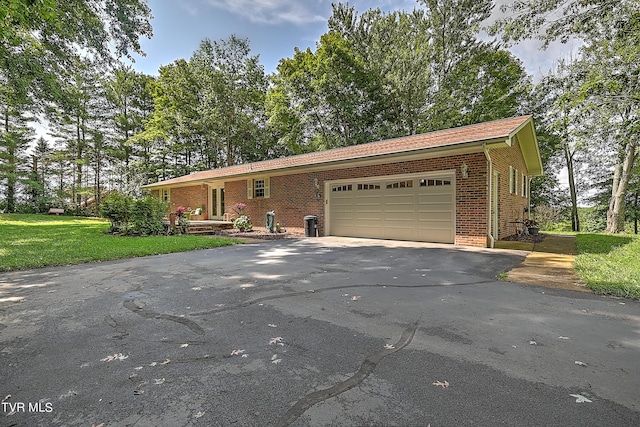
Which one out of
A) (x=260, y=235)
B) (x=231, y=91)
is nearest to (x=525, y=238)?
(x=260, y=235)

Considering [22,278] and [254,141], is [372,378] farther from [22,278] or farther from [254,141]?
[254,141]

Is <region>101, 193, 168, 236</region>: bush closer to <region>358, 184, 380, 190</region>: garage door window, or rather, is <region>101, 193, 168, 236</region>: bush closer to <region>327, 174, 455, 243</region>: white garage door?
<region>327, 174, 455, 243</region>: white garage door

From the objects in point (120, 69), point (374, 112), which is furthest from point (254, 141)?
point (120, 69)

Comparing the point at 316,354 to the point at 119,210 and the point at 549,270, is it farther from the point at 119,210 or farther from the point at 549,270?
the point at 119,210

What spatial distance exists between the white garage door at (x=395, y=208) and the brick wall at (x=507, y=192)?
1793 mm

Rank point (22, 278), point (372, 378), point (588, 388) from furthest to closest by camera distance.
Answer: point (22, 278), point (372, 378), point (588, 388)

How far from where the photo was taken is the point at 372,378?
208 centimetres

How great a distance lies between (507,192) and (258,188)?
34.5 ft

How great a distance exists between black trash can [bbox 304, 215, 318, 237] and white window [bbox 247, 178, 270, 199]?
3.31m

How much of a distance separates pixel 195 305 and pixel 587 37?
14.2 metres

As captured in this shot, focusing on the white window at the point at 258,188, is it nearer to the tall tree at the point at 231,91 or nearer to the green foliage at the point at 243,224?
the green foliage at the point at 243,224

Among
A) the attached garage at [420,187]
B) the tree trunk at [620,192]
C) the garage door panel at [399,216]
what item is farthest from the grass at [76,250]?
the tree trunk at [620,192]

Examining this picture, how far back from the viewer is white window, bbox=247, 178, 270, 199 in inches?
562

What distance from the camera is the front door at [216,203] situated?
690 inches
